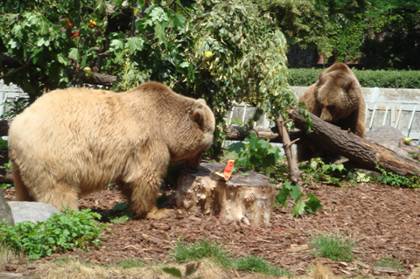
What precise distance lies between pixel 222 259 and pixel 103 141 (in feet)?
7.00

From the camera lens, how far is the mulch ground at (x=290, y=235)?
7.20 meters

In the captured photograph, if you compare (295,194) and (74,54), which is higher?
(74,54)

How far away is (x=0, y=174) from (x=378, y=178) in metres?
5.71

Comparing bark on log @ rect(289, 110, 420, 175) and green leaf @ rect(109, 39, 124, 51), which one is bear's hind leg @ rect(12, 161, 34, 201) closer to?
green leaf @ rect(109, 39, 124, 51)

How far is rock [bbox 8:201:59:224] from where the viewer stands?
24.4 ft

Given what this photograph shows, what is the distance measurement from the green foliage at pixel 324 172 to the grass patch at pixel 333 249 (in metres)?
4.07

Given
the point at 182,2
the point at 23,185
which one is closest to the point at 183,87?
the point at 182,2

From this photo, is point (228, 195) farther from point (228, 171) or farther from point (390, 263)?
point (390, 263)

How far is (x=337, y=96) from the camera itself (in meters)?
12.7

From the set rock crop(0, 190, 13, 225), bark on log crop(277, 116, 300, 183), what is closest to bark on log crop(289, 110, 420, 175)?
bark on log crop(277, 116, 300, 183)

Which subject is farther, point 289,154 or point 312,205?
point 289,154

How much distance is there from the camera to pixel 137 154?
27.6ft

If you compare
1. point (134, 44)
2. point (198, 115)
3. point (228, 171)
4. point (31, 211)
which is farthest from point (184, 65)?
point (31, 211)

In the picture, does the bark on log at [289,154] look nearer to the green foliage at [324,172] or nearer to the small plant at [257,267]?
the green foliage at [324,172]
